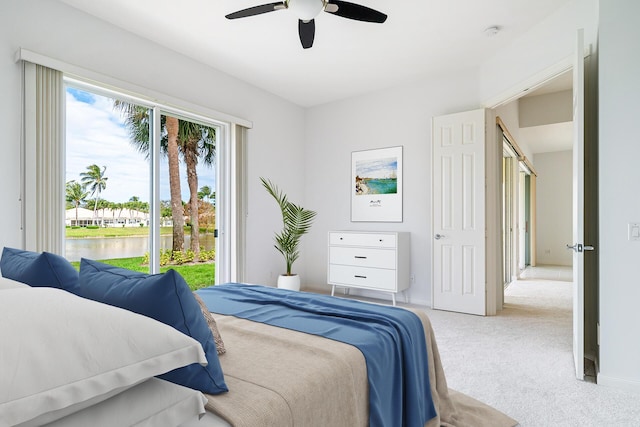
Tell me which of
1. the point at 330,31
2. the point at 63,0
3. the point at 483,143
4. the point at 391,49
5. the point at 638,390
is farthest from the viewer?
the point at 483,143

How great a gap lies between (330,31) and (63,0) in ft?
7.32

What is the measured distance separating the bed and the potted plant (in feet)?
9.61

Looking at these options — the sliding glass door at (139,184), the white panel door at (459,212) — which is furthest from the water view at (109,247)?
the white panel door at (459,212)

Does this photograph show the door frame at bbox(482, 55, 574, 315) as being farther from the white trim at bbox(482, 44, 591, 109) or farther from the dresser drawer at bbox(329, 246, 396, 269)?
the dresser drawer at bbox(329, 246, 396, 269)

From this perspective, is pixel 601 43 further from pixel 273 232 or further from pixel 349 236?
pixel 273 232

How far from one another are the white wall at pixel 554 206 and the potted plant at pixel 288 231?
687 centimetres

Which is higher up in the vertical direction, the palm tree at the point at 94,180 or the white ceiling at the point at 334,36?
the white ceiling at the point at 334,36

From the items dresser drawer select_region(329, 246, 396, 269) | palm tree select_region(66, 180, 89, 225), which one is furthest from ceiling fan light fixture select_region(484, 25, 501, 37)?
palm tree select_region(66, 180, 89, 225)

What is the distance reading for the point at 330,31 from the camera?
353 centimetres

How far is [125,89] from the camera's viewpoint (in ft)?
11.1

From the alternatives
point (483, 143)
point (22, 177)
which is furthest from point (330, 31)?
point (22, 177)

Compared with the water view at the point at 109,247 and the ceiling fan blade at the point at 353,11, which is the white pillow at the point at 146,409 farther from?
the water view at the point at 109,247

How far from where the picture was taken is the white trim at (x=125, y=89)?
2814 millimetres

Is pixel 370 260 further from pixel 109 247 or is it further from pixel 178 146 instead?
pixel 109 247
